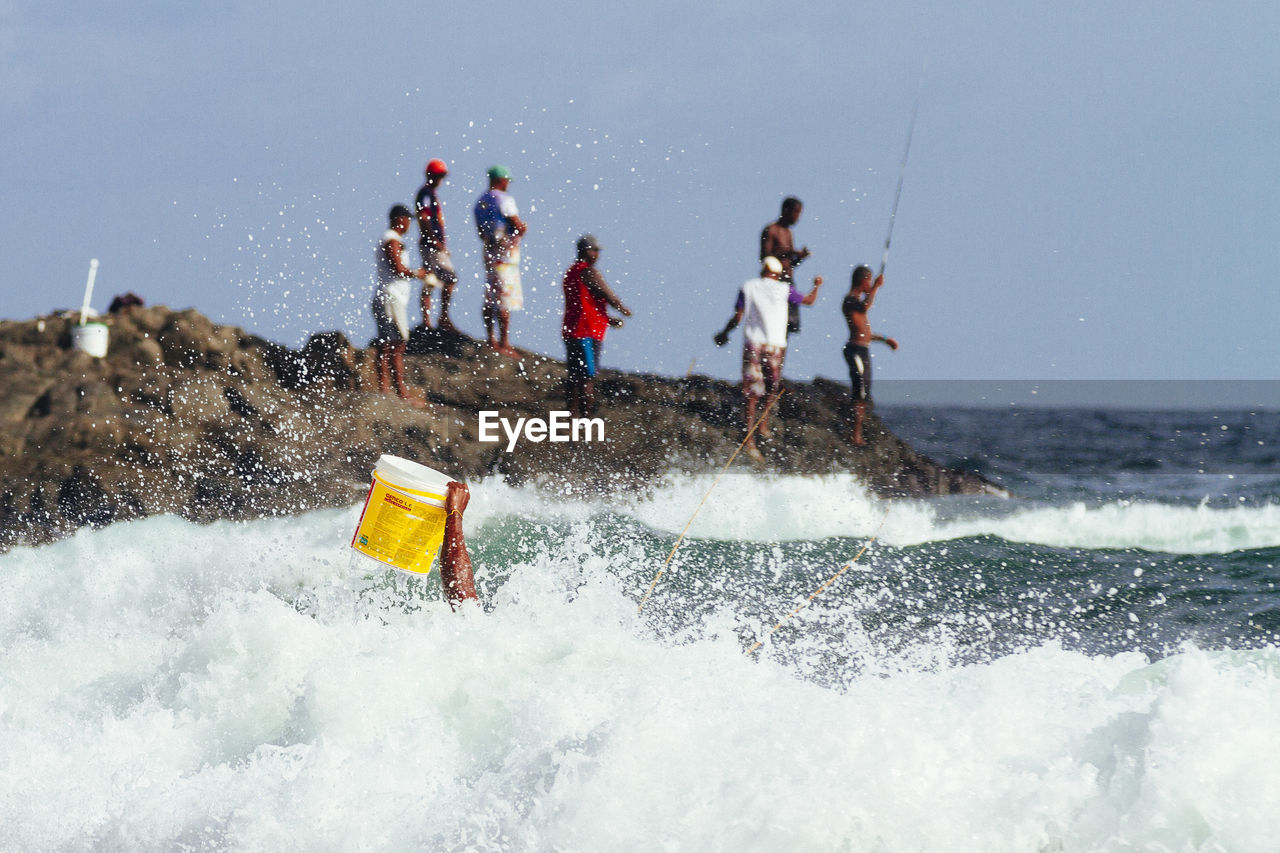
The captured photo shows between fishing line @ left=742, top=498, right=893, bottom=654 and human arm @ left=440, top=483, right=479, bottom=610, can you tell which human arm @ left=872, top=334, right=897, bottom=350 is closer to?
fishing line @ left=742, top=498, right=893, bottom=654

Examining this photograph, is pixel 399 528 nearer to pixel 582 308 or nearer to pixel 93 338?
pixel 582 308

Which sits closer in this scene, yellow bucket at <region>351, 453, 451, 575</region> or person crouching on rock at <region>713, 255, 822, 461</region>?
yellow bucket at <region>351, 453, 451, 575</region>

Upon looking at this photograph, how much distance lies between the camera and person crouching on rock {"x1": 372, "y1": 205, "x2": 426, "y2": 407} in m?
9.59

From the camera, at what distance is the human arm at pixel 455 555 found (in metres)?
4.30

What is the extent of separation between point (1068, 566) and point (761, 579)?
6.90ft

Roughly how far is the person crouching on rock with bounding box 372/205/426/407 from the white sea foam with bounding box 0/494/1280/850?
5257 millimetres

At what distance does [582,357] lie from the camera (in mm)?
9711

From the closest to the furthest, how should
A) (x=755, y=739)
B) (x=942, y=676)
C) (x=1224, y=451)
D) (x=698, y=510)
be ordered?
(x=755, y=739), (x=942, y=676), (x=698, y=510), (x=1224, y=451)

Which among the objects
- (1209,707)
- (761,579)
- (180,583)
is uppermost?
(1209,707)

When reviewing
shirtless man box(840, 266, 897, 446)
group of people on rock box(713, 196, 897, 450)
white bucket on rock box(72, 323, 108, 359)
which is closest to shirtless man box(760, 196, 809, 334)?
group of people on rock box(713, 196, 897, 450)

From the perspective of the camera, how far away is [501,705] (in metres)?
3.87

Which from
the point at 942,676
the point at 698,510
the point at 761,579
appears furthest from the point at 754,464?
the point at 942,676

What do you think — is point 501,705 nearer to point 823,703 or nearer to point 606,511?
point 823,703

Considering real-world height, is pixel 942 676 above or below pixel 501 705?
above
